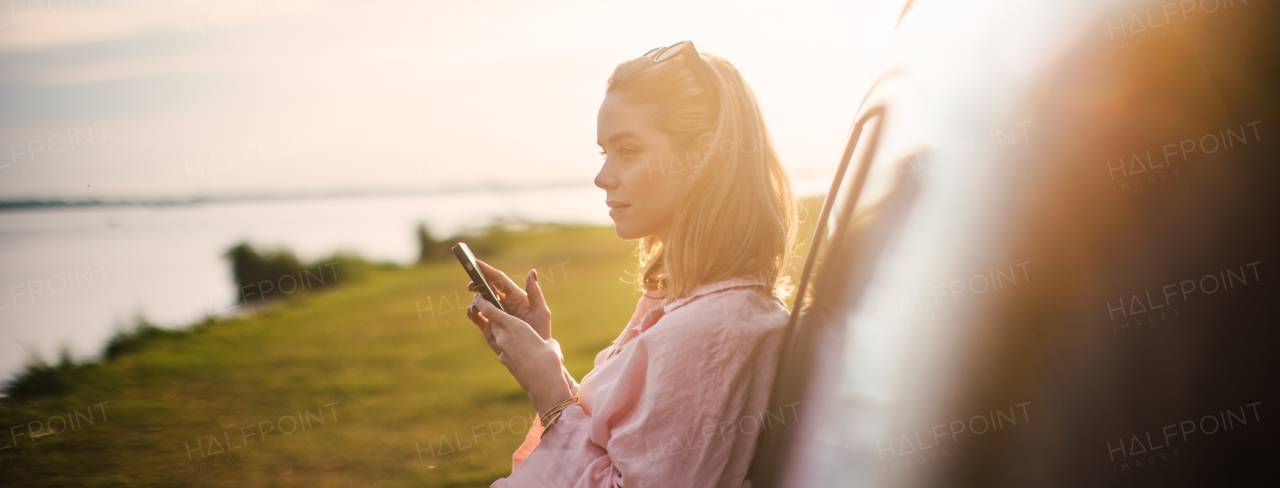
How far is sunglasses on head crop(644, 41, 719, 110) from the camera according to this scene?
184cm

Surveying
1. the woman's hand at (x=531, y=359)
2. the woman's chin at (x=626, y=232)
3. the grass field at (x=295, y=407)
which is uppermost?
the woman's chin at (x=626, y=232)

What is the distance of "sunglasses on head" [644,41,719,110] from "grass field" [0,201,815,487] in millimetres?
842

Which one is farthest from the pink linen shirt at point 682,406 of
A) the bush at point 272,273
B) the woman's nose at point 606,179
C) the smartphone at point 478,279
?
the bush at point 272,273

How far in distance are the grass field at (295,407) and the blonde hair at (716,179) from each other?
2.57 feet

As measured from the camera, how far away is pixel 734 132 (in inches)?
70.8

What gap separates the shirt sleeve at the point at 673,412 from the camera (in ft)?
4.87

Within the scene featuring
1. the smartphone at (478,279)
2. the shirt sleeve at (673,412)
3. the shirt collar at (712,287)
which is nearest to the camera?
the shirt sleeve at (673,412)

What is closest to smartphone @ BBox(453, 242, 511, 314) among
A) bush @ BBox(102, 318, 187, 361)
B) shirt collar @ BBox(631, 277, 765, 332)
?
shirt collar @ BBox(631, 277, 765, 332)

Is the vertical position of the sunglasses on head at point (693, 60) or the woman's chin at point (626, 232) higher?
the sunglasses on head at point (693, 60)

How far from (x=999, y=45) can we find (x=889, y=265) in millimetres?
409

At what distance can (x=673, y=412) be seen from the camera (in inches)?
58.6

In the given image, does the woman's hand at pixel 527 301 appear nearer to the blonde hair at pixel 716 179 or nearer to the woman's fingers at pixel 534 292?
the woman's fingers at pixel 534 292

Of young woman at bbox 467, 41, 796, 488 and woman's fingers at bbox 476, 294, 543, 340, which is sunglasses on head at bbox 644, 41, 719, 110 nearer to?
young woman at bbox 467, 41, 796, 488

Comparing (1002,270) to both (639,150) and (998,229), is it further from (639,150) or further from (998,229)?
(639,150)
